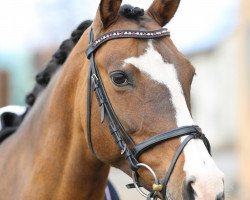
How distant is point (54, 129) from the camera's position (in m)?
4.60

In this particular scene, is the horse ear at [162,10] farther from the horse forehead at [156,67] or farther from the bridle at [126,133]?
the horse forehead at [156,67]

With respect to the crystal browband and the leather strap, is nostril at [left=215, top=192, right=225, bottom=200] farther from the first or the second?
the crystal browband

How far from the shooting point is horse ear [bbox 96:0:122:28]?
4324 mm

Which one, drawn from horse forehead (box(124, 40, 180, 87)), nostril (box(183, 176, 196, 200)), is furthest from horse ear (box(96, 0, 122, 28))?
nostril (box(183, 176, 196, 200))

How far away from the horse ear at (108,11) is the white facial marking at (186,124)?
1.12 feet

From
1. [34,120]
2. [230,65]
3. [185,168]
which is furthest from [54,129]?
Answer: [230,65]

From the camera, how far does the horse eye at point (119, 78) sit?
4119 millimetres

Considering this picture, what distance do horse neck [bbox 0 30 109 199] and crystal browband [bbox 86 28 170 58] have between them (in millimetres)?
174

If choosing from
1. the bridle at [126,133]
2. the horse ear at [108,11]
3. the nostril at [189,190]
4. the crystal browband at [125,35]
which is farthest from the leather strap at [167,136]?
the horse ear at [108,11]

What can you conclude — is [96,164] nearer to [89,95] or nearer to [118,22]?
[89,95]

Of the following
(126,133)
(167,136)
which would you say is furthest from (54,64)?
(167,136)

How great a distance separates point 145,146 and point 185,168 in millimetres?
339

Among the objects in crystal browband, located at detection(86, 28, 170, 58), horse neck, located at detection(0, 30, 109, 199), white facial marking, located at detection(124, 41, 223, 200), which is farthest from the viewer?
horse neck, located at detection(0, 30, 109, 199)

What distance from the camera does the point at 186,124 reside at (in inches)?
154
